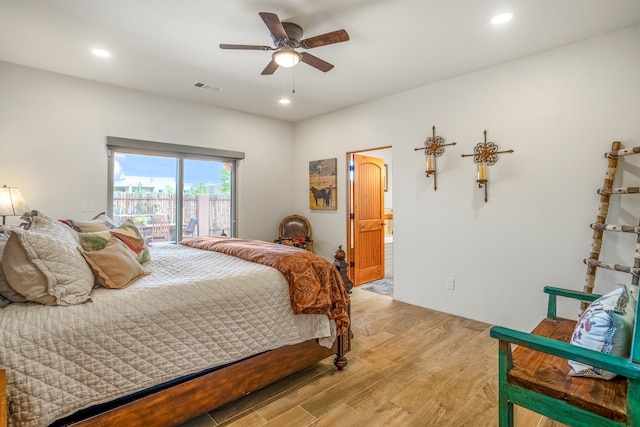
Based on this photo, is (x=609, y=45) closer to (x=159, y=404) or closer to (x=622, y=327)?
(x=622, y=327)

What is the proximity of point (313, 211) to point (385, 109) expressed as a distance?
1952 mm

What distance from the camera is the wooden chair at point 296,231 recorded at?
194 inches

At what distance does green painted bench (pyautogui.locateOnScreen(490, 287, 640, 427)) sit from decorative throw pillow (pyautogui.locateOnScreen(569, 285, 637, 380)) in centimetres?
4

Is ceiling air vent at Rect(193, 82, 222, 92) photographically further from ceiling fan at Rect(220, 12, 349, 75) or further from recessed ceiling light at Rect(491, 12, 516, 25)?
recessed ceiling light at Rect(491, 12, 516, 25)

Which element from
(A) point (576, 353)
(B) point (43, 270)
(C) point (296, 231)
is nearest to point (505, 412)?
(A) point (576, 353)

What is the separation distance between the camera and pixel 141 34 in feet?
8.46

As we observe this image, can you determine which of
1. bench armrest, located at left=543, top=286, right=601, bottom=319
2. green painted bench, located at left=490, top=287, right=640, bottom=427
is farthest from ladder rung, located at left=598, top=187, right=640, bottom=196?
green painted bench, located at left=490, top=287, right=640, bottom=427

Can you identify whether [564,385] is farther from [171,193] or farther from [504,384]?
[171,193]

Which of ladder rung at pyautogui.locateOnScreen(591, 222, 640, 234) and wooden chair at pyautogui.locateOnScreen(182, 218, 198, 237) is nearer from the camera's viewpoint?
ladder rung at pyautogui.locateOnScreen(591, 222, 640, 234)

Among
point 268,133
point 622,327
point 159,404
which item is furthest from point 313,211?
point 622,327

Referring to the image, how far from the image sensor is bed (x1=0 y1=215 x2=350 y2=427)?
1.24 m

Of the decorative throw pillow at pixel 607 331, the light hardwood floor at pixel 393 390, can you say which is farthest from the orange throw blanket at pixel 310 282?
the decorative throw pillow at pixel 607 331

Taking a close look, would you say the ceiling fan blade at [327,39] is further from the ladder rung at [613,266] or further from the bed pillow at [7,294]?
the ladder rung at [613,266]

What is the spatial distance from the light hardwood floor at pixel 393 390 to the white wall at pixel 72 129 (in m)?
2.96
